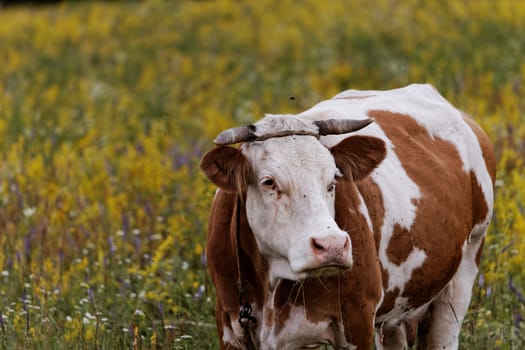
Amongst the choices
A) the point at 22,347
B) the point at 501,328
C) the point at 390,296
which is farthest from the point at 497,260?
the point at 22,347

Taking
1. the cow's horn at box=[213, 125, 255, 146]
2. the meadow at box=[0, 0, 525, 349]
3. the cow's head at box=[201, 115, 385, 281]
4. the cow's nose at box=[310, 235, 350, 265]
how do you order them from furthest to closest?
the meadow at box=[0, 0, 525, 349]
the cow's horn at box=[213, 125, 255, 146]
the cow's head at box=[201, 115, 385, 281]
the cow's nose at box=[310, 235, 350, 265]

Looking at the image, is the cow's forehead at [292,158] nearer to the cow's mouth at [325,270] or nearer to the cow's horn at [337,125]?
the cow's horn at [337,125]

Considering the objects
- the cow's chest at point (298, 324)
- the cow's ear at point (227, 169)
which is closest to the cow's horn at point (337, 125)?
the cow's ear at point (227, 169)

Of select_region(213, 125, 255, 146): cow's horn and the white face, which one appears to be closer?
the white face

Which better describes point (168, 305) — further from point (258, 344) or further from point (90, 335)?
point (258, 344)

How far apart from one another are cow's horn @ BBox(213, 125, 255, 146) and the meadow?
1.47m

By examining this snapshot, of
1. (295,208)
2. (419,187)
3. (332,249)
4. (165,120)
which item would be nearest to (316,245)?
(332,249)

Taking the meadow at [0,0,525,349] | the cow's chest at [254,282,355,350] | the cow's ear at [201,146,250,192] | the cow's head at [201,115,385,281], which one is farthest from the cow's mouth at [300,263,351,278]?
the meadow at [0,0,525,349]

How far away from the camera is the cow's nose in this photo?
412cm

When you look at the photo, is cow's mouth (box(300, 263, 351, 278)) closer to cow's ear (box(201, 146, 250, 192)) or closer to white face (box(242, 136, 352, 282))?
white face (box(242, 136, 352, 282))

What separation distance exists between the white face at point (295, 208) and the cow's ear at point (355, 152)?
0.38 feet

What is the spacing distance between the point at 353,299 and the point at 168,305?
1888mm

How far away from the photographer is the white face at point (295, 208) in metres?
4.17

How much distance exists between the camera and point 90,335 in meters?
5.41
